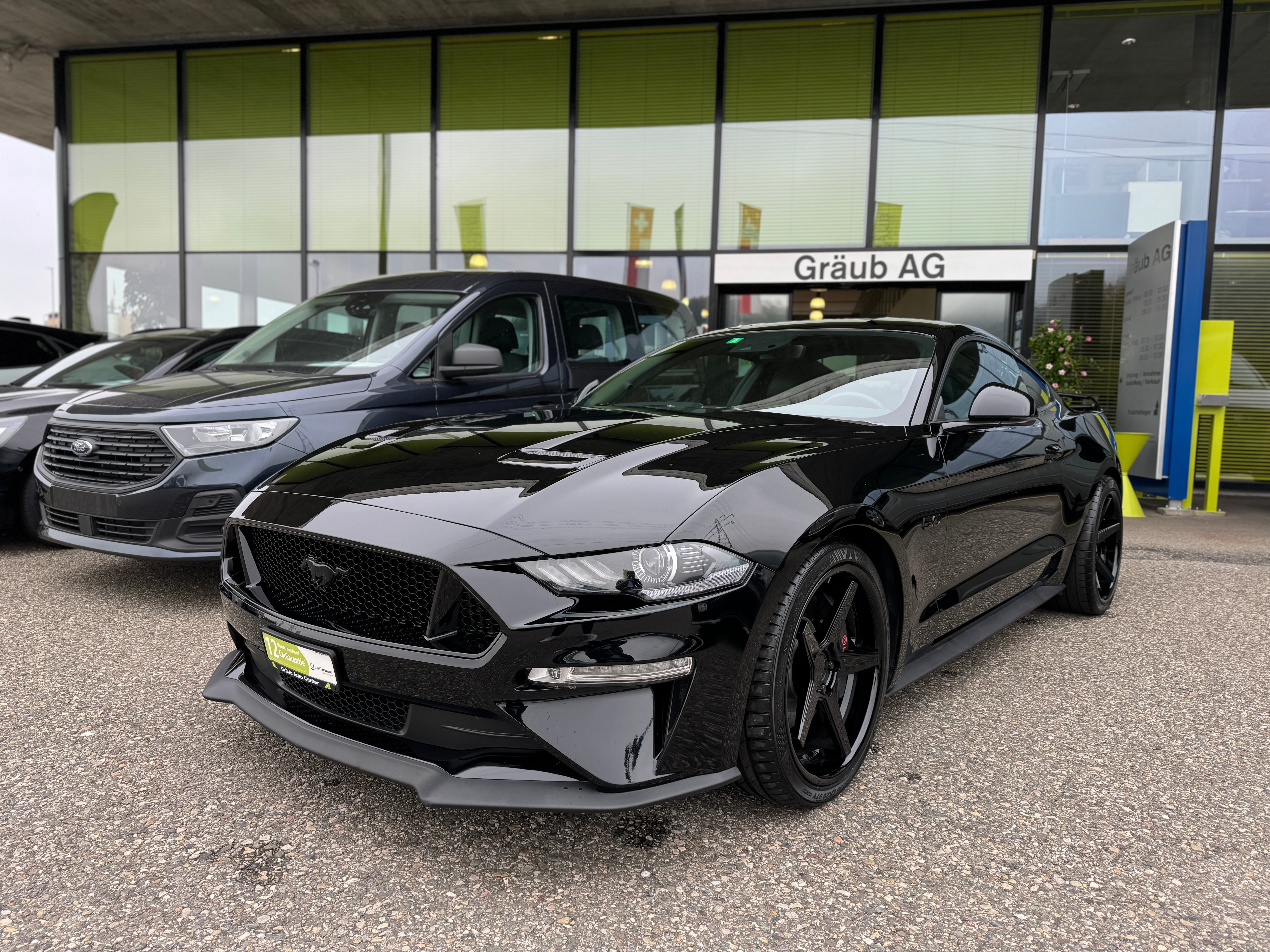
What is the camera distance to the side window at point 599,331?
5.51 metres

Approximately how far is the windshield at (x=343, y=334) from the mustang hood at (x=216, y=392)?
172 mm

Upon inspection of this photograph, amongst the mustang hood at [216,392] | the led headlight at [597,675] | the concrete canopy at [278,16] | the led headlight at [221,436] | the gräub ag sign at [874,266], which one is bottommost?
the led headlight at [597,675]

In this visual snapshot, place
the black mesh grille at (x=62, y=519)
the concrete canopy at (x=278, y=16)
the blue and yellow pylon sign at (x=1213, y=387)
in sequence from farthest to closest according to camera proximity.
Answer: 1. the concrete canopy at (x=278, y=16)
2. the blue and yellow pylon sign at (x=1213, y=387)
3. the black mesh grille at (x=62, y=519)

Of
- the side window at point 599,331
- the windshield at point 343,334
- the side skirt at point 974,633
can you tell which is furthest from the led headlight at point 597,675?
the side window at point 599,331

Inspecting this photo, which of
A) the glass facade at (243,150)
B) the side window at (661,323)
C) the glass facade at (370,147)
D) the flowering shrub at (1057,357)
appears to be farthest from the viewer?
the glass facade at (243,150)

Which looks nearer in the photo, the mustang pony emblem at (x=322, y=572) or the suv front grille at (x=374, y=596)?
the suv front grille at (x=374, y=596)

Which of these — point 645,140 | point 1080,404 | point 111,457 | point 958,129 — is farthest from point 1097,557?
point 645,140

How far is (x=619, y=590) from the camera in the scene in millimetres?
1854

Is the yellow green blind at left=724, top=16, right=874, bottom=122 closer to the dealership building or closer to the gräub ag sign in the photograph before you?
the dealership building

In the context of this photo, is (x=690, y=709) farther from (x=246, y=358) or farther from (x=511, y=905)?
(x=246, y=358)

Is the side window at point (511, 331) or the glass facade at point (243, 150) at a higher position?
the glass facade at point (243, 150)

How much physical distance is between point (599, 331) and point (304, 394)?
2201 millimetres

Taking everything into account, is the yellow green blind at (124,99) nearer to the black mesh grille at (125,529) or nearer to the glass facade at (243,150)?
the glass facade at (243,150)

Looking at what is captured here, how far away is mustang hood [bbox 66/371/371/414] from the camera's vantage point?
398 centimetres
